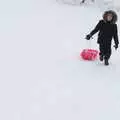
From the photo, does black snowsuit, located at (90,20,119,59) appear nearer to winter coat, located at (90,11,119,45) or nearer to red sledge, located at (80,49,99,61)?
winter coat, located at (90,11,119,45)

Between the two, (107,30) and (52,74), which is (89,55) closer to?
(107,30)

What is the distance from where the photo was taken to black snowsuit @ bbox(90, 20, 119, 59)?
9.01 meters

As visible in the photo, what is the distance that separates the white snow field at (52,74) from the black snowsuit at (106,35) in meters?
0.34

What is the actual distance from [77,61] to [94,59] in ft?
1.22

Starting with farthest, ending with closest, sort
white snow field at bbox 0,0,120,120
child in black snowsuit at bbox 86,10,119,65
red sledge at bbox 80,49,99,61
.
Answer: red sledge at bbox 80,49,99,61 → child in black snowsuit at bbox 86,10,119,65 → white snow field at bbox 0,0,120,120

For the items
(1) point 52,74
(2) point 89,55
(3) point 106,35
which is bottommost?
(1) point 52,74

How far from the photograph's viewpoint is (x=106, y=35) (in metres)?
9.12

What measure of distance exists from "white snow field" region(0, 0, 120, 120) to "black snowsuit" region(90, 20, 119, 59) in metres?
0.34

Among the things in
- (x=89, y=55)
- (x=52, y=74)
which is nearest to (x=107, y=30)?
(x=89, y=55)

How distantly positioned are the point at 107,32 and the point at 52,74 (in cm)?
141

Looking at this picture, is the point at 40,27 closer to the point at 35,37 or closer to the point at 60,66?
the point at 35,37

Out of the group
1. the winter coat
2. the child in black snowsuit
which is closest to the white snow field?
the child in black snowsuit

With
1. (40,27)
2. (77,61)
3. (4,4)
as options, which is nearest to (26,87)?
(77,61)

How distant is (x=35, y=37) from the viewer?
38.1 ft
